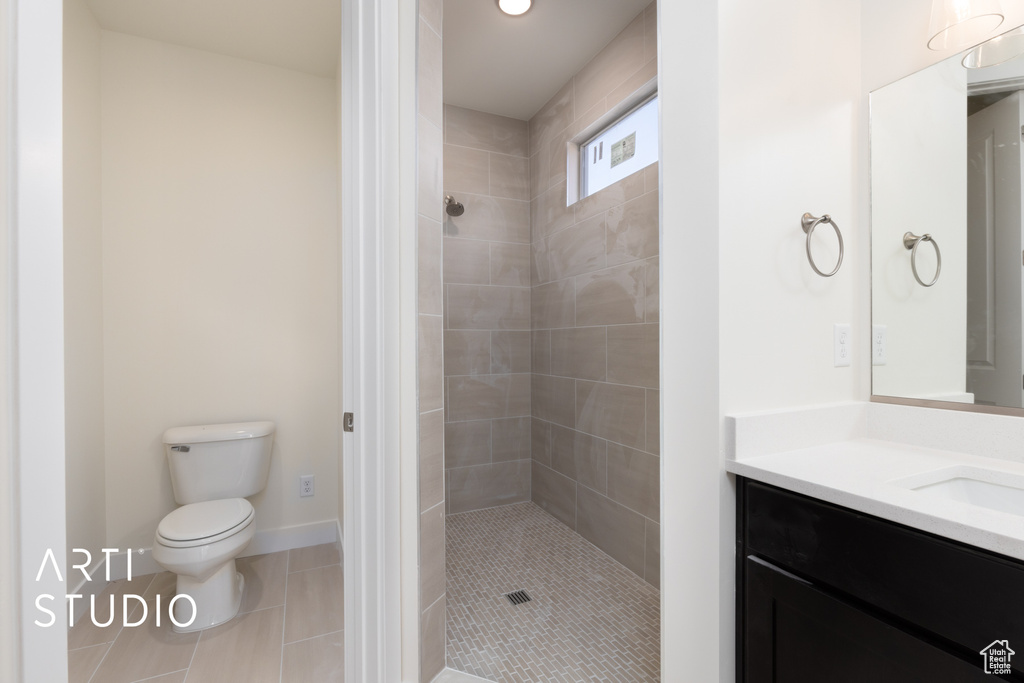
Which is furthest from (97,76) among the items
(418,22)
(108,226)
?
(418,22)

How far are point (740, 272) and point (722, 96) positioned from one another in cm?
39

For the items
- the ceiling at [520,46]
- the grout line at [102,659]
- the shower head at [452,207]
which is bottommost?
the grout line at [102,659]

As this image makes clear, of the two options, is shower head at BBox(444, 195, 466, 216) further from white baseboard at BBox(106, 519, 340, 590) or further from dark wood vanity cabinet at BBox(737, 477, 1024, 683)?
dark wood vanity cabinet at BBox(737, 477, 1024, 683)

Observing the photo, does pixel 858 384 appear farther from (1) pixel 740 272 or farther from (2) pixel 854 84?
(2) pixel 854 84

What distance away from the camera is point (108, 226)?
7.00 feet

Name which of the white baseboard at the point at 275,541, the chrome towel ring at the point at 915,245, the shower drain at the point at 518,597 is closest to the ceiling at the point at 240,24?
the chrome towel ring at the point at 915,245

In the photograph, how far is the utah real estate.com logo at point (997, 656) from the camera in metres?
0.67

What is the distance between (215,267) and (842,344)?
2.65 m

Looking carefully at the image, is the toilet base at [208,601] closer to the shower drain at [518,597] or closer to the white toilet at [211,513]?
the white toilet at [211,513]

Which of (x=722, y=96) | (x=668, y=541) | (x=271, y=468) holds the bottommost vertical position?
(x=271, y=468)

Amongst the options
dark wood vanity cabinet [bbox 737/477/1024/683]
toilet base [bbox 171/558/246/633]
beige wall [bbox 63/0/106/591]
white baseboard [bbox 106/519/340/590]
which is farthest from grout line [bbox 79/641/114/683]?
dark wood vanity cabinet [bbox 737/477/1024/683]

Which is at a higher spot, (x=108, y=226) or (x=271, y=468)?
(x=108, y=226)

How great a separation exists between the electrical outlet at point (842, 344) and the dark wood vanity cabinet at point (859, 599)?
0.49 metres

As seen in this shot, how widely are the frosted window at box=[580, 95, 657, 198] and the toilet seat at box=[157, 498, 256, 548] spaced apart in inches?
88.9
